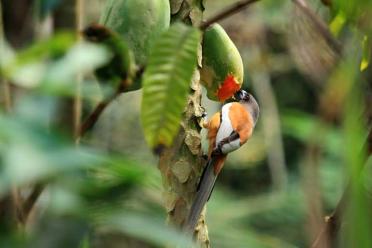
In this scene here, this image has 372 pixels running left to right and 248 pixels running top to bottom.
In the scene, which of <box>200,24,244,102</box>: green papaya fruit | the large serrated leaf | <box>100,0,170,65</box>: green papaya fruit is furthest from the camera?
<box>200,24,244,102</box>: green papaya fruit

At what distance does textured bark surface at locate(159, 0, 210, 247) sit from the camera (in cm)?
112

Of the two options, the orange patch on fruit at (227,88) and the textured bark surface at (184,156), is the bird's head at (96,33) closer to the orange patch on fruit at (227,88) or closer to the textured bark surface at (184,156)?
the textured bark surface at (184,156)

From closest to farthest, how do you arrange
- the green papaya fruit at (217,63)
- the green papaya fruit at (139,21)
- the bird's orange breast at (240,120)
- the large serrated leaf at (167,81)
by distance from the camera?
the large serrated leaf at (167,81) < the green papaya fruit at (139,21) < the green papaya fruit at (217,63) < the bird's orange breast at (240,120)

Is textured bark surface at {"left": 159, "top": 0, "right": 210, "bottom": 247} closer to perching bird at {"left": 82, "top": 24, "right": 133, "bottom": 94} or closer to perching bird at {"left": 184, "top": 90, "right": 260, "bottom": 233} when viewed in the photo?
→ perching bird at {"left": 184, "top": 90, "right": 260, "bottom": 233}

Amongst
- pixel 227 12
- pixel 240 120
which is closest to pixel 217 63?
pixel 240 120

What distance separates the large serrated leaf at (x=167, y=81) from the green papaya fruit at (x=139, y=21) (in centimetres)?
36

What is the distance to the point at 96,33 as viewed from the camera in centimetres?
72

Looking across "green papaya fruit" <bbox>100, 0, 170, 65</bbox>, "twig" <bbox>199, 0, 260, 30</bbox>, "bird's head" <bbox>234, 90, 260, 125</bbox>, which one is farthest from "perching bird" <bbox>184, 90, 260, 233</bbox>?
"twig" <bbox>199, 0, 260, 30</bbox>

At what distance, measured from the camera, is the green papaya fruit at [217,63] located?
124cm

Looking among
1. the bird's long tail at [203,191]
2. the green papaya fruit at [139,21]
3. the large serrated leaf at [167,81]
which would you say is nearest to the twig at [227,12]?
the large serrated leaf at [167,81]

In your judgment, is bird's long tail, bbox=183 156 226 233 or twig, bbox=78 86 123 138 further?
bird's long tail, bbox=183 156 226 233

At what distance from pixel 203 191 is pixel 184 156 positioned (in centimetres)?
5

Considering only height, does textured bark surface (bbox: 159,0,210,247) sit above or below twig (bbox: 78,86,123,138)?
below

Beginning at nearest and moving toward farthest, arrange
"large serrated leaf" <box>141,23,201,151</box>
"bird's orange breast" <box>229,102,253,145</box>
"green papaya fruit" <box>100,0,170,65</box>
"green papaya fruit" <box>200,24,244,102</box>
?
"large serrated leaf" <box>141,23,201,151</box> → "green papaya fruit" <box>100,0,170,65</box> → "green papaya fruit" <box>200,24,244,102</box> → "bird's orange breast" <box>229,102,253,145</box>
